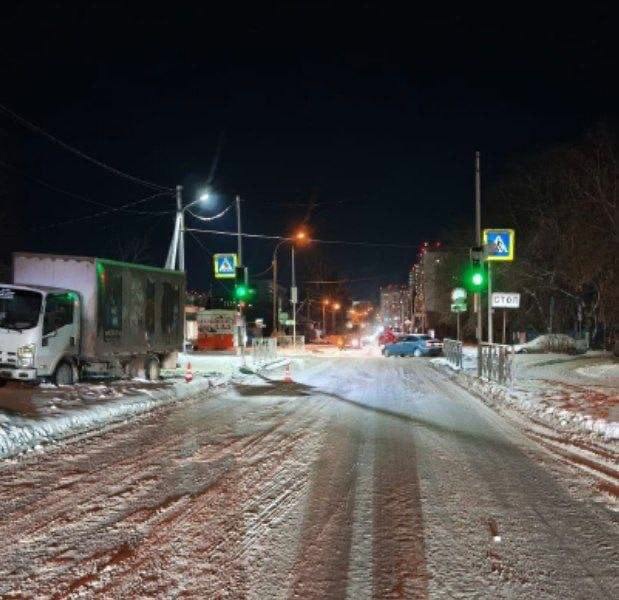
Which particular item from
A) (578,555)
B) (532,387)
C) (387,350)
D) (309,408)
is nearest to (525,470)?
(578,555)

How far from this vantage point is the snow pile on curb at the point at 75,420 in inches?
454

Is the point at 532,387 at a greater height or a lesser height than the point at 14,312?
lesser

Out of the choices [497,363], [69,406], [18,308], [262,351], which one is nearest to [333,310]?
[262,351]

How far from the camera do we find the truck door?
18266 mm

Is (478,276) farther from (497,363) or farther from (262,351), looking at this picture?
(262,351)

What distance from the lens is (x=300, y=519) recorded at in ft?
24.0

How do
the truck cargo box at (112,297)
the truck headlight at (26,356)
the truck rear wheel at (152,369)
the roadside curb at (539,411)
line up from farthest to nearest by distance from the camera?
the truck rear wheel at (152,369) < the truck cargo box at (112,297) < the truck headlight at (26,356) < the roadside curb at (539,411)

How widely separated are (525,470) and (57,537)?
231 inches

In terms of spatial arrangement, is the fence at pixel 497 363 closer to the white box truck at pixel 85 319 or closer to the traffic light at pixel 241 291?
the traffic light at pixel 241 291

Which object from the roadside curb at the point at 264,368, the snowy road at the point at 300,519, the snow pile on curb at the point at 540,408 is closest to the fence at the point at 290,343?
the roadside curb at the point at 264,368

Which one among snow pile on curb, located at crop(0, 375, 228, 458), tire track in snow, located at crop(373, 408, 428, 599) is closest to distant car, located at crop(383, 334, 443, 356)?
snow pile on curb, located at crop(0, 375, 228, 458)

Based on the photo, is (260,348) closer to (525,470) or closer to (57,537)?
(525,470)

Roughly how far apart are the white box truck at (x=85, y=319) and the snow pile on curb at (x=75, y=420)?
214 cm

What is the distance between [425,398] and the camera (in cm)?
1959
